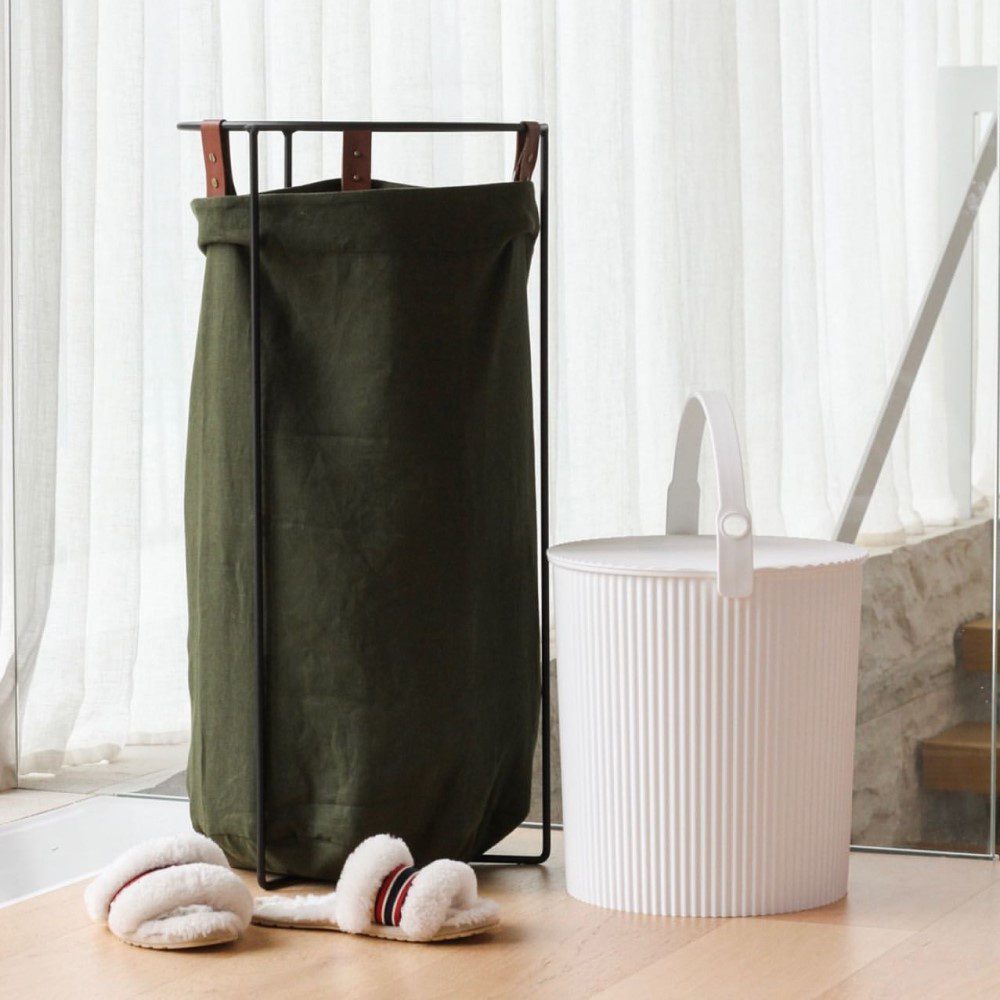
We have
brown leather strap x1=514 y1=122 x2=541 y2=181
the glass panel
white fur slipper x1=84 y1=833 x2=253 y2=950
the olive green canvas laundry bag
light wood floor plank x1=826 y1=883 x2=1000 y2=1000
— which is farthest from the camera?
the glass panel

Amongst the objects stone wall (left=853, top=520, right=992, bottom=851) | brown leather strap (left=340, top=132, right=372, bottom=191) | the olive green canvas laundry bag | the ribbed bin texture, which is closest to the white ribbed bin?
the ribbed bin texture

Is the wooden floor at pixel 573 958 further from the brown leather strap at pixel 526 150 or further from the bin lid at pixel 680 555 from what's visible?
the brown leather strap at pixel 526 150

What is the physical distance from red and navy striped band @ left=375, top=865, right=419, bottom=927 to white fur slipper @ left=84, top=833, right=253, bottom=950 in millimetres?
114

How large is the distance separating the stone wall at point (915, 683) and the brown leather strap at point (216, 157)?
776 millimetres

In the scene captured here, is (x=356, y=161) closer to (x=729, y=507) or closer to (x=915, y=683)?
(x=729, y=507)

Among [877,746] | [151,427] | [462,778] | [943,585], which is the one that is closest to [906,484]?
[943,585]

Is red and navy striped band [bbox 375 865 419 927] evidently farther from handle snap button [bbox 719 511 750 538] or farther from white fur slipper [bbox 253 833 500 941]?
handle snap button [bbox 719 511 750 538]

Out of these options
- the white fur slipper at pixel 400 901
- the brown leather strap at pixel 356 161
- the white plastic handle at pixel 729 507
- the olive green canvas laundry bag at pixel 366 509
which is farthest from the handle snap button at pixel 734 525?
the brown leather strap at pixel 356 161

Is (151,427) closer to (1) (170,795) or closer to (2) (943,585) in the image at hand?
(1) (170,795)

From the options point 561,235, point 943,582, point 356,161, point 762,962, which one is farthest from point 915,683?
point 356,161

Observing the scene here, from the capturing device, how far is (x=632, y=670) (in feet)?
4.61

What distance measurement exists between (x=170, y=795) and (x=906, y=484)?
A: 0.97 metres

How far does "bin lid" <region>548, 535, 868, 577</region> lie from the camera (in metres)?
1.39

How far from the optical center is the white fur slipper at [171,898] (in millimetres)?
1330
